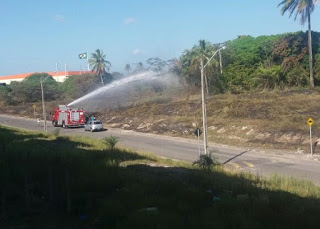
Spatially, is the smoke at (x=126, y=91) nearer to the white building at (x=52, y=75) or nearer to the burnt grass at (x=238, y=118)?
the burnt grass at (x=238, y=118)

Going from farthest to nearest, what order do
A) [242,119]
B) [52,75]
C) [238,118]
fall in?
1. [52,75]
2. [238,118]
3. [242,119]

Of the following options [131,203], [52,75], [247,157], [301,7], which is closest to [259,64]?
[301,7]

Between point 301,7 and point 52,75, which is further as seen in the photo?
point 52,75

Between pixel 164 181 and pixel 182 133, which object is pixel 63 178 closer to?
pixel 164 181

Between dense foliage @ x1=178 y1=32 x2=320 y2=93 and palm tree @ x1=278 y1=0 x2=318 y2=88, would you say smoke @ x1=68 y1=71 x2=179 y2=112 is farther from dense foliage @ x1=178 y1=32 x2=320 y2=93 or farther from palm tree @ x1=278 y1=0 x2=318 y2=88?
palm tree @ x1=278 y1=0 x2=318 y2=88

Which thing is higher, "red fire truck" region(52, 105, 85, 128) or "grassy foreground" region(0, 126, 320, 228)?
"red fire truck" region(52, 105, 85, 128)

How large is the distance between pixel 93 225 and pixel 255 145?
1145 inches

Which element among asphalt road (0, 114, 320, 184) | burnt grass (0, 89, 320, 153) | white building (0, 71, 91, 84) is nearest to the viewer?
asphalt road (0, 114, 320, 184)

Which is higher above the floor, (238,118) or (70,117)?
(70,117)

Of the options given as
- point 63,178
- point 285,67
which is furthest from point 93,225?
point 285,67

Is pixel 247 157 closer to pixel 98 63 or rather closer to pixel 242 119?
pixel 242 119

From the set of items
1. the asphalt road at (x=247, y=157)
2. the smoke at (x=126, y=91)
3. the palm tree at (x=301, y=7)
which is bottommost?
the asphalt road at (x=247, y=157)

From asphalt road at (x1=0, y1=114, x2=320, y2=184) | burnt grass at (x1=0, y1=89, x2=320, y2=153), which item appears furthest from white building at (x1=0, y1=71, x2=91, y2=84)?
asphalt road at (x1=0, y1=114, x2=320, y2=184)

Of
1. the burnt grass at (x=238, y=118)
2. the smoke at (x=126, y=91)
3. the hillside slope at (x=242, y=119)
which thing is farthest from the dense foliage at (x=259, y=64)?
the hillside slope at (x=242, y=119)
